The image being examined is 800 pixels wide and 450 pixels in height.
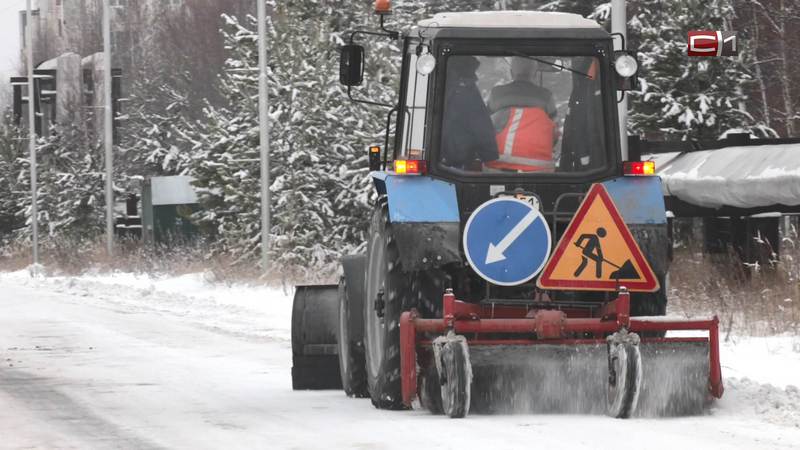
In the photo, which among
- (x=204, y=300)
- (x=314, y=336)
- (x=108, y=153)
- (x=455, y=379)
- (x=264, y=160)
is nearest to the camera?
(x=455, y=379)

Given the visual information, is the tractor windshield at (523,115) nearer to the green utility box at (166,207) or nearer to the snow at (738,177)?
the snow at (738,177)

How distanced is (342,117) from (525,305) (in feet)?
69.7

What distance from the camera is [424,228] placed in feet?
31.8

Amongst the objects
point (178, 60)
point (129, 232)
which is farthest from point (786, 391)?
point (178, 60)

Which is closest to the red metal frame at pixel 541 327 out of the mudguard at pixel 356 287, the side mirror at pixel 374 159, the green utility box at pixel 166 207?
the mudguard at pixel 356 287

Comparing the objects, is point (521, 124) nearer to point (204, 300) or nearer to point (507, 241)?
point (507, 241)

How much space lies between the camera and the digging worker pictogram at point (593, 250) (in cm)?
966

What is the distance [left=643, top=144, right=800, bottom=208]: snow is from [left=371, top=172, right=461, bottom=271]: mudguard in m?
8.72

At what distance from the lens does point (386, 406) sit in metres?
10.1

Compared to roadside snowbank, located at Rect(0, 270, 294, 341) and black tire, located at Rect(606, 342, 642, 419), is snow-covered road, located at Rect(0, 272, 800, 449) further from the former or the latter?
roadside snowbank, located at Rect(0, 270, 294, 341)

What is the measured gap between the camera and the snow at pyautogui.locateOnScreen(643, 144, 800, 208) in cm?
1792

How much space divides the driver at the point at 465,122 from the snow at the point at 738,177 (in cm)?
812

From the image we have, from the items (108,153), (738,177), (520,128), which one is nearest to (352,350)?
(520,128)

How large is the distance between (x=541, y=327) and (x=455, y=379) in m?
0.56
